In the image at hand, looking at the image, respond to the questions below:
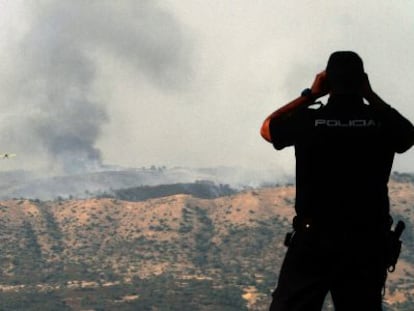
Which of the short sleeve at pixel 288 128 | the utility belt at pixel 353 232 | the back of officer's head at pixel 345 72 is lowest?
the utility belt at pixel 353 232

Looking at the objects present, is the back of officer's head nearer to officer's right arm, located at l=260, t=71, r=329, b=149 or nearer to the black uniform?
officer's right arm, located at l=260, t=71, r=329, b=149

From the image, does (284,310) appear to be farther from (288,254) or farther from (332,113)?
(332,113)

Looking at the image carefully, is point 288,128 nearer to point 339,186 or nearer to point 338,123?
point 338,123

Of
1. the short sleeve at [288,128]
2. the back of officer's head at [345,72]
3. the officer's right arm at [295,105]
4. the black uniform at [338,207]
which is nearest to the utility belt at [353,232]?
the black uniform at [338,207]

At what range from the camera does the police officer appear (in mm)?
8234

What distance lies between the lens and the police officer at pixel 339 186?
8234 mm

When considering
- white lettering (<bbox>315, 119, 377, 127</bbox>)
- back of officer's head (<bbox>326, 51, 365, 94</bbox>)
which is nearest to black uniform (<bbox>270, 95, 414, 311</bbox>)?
white lettering (<bbox>315, 119, 377, 127</bbox>)

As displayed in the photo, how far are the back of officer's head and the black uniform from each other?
27 centimetres

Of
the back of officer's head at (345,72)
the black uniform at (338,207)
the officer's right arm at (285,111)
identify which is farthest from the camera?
the back of officer's head at (345,72)

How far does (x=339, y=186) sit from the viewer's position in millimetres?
8406

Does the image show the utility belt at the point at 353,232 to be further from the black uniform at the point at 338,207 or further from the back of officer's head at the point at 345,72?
the back of officer's head at the point at 345,72

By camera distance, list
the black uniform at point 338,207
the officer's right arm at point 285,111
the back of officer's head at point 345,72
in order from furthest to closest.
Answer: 1. the back of officer's head at point 345,72
2. the officer's right arm at point 285,111
3. the black uniform at point 338,207

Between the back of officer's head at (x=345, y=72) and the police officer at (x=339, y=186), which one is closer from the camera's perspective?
the police officer at (x=339, y=186)

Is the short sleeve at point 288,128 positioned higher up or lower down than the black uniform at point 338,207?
higher up
